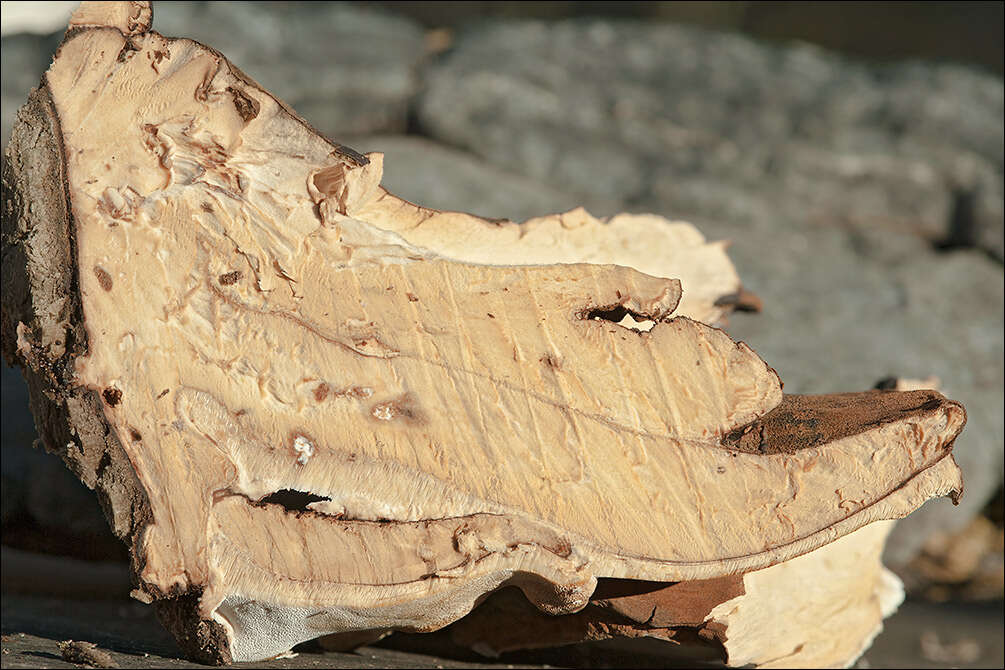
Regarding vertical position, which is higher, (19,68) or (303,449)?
(19,68)

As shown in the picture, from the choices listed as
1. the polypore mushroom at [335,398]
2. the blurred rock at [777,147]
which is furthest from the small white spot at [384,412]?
the blurred rock at [777,147]

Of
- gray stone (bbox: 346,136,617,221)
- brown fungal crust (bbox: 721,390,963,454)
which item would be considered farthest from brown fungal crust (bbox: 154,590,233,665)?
gray stone (bbox: 346,136,617,221)

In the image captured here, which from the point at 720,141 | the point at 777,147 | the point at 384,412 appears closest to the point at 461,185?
the point at 720,141

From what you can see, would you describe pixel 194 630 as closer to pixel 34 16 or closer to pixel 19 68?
pixel 19 68

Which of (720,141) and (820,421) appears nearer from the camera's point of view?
(820,421)

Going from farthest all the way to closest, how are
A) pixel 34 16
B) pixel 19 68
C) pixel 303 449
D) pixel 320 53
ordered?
1. pixel 320 53
2. pixel 34 16
3. pixel 19 68
4. pixel 303 449

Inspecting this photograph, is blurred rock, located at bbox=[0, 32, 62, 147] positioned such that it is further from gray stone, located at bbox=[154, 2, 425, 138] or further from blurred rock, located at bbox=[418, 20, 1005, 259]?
blurred rock, located at bbox=[418, 20, 1005, 259]

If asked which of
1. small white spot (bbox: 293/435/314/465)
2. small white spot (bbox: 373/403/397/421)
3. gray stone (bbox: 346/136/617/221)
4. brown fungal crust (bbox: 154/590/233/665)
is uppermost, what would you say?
gray stone (bbox: 346/136/617/221)
